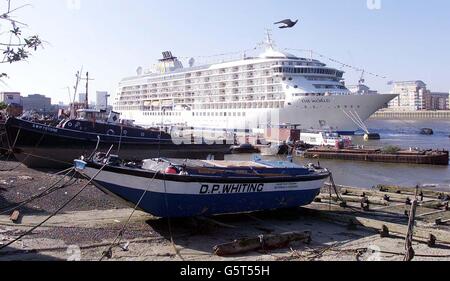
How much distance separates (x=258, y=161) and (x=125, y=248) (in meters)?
4.71

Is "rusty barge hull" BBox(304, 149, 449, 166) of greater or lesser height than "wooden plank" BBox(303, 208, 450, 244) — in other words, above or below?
below

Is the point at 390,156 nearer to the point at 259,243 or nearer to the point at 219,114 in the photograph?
the point at 259,243

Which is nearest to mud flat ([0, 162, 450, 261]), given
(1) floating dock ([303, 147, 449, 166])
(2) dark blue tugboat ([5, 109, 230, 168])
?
(2) dark blue tugboat ([5, 109, 230, 168])

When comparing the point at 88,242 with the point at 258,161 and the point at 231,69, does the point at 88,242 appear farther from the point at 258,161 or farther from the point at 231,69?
the point at 231,69

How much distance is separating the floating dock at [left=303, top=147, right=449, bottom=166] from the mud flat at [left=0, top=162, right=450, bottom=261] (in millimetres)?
22529

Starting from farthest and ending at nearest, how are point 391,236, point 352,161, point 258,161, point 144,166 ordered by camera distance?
point 352,161, point 258,161, point 144,166, point 391,236

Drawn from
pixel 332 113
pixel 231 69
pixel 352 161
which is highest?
pixel 231 69

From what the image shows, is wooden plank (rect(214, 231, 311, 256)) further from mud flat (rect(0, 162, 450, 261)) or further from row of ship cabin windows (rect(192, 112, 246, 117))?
row of ship cabin windows (rect(192, 112, 246, 117))

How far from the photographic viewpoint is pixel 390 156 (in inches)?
1400

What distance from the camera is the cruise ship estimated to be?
197 feet

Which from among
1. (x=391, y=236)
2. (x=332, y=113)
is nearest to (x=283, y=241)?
(x=391, y=236)

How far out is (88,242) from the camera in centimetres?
817

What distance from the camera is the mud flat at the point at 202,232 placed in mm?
7754
